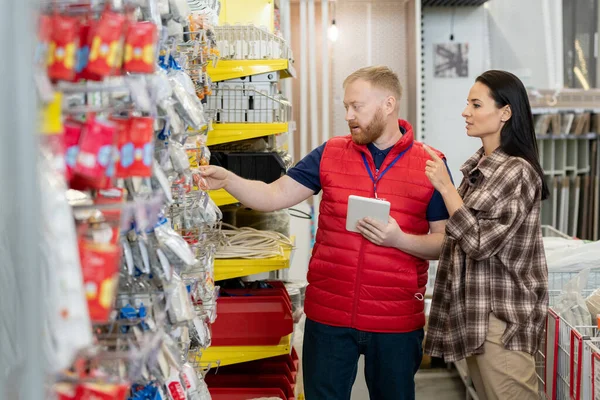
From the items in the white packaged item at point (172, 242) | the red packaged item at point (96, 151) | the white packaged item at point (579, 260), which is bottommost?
the white packaged item at point (579, 260)

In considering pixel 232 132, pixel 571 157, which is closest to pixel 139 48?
pixel 232 132

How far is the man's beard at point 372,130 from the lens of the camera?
3.13 meters

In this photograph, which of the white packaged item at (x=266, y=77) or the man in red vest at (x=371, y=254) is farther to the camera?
the white packaged item at (x=266, y=77)

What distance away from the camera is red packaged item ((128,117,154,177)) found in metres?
1.37

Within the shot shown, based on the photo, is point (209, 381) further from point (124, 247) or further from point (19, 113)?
point (19, 113)

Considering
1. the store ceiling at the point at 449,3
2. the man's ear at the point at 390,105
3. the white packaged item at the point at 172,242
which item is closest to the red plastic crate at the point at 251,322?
the man's ear at the point at 390,105

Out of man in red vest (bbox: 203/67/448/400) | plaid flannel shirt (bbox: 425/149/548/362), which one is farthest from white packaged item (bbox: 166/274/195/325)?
plaid flannel shirt (bbox: 425/149/548/362)

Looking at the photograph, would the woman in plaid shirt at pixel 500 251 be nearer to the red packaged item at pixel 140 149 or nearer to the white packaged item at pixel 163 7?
the white packaged item at pixel 163 7

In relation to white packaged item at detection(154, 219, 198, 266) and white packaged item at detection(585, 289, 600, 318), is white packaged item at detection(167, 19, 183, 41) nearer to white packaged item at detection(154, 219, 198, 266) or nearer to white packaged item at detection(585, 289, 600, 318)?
white packaged item at detection(154, 219, 198, 266)

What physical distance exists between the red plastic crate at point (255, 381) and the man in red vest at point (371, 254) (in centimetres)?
74

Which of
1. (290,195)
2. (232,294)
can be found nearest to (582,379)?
(290,195)

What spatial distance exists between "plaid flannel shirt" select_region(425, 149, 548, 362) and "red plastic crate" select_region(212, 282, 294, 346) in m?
0.81

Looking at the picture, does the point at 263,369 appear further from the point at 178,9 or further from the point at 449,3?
the point at 449,3

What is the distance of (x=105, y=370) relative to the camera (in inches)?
49.0
